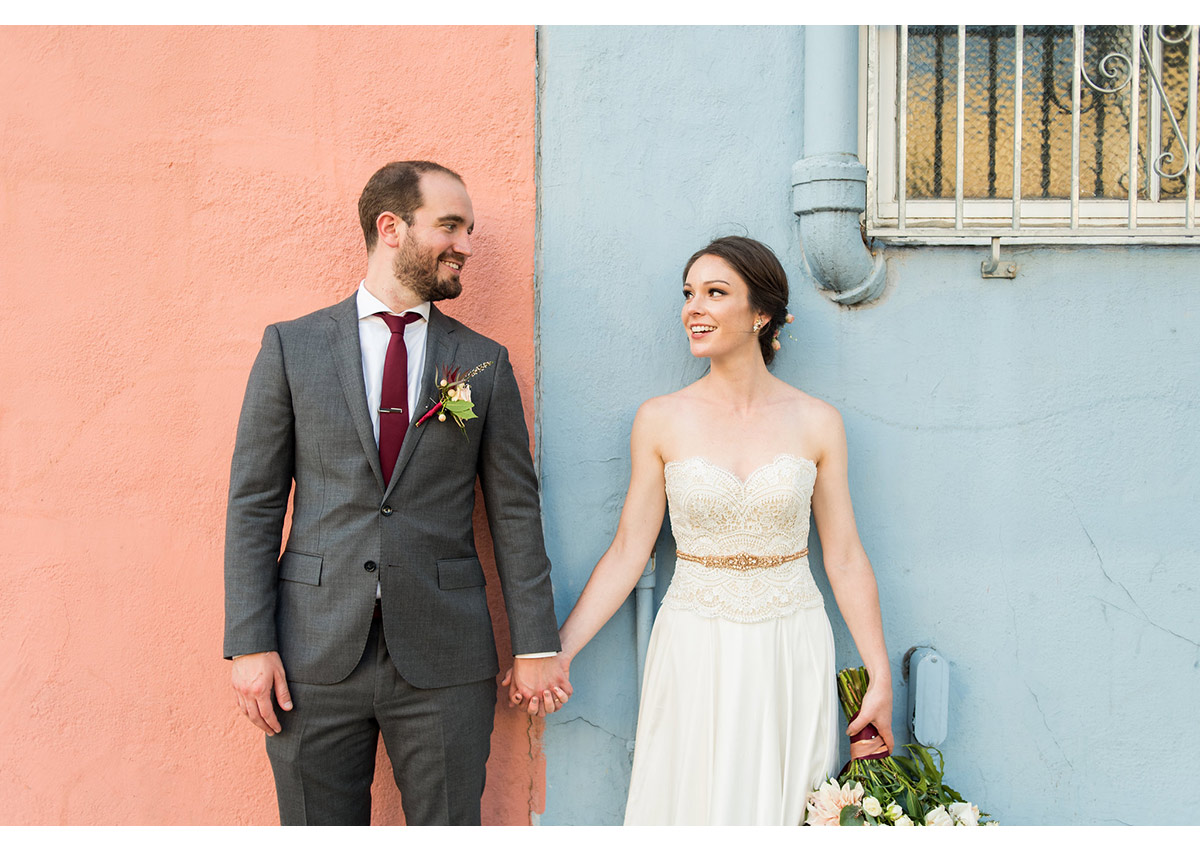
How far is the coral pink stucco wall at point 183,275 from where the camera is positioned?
10.0ft

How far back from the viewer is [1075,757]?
3107 millimetres

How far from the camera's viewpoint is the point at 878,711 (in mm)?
2762

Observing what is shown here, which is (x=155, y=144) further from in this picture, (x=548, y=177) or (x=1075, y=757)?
(x=1075, y=757)

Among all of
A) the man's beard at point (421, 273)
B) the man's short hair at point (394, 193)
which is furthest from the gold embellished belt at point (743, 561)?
the man's short hair at point (394, 193)

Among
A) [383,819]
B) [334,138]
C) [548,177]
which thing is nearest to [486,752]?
[383,819]

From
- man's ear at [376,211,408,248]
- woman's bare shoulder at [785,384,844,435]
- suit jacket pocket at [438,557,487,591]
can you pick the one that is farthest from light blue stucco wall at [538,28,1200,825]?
man's ear at [376,211,408,248]

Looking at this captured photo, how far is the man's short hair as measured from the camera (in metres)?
2.63

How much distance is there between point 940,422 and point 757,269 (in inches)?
38.1

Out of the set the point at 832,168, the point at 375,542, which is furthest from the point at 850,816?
the point at 832,168

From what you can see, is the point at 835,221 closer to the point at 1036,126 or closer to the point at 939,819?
the point at 1036,126

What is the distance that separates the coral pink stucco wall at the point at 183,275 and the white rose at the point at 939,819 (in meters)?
1.36

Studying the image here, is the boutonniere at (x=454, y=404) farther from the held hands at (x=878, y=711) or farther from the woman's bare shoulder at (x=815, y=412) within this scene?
the held hands at (x=878, y=711)

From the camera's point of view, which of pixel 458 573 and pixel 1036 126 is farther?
pixel 1036 126

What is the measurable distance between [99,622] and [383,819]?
1304 millimetres
